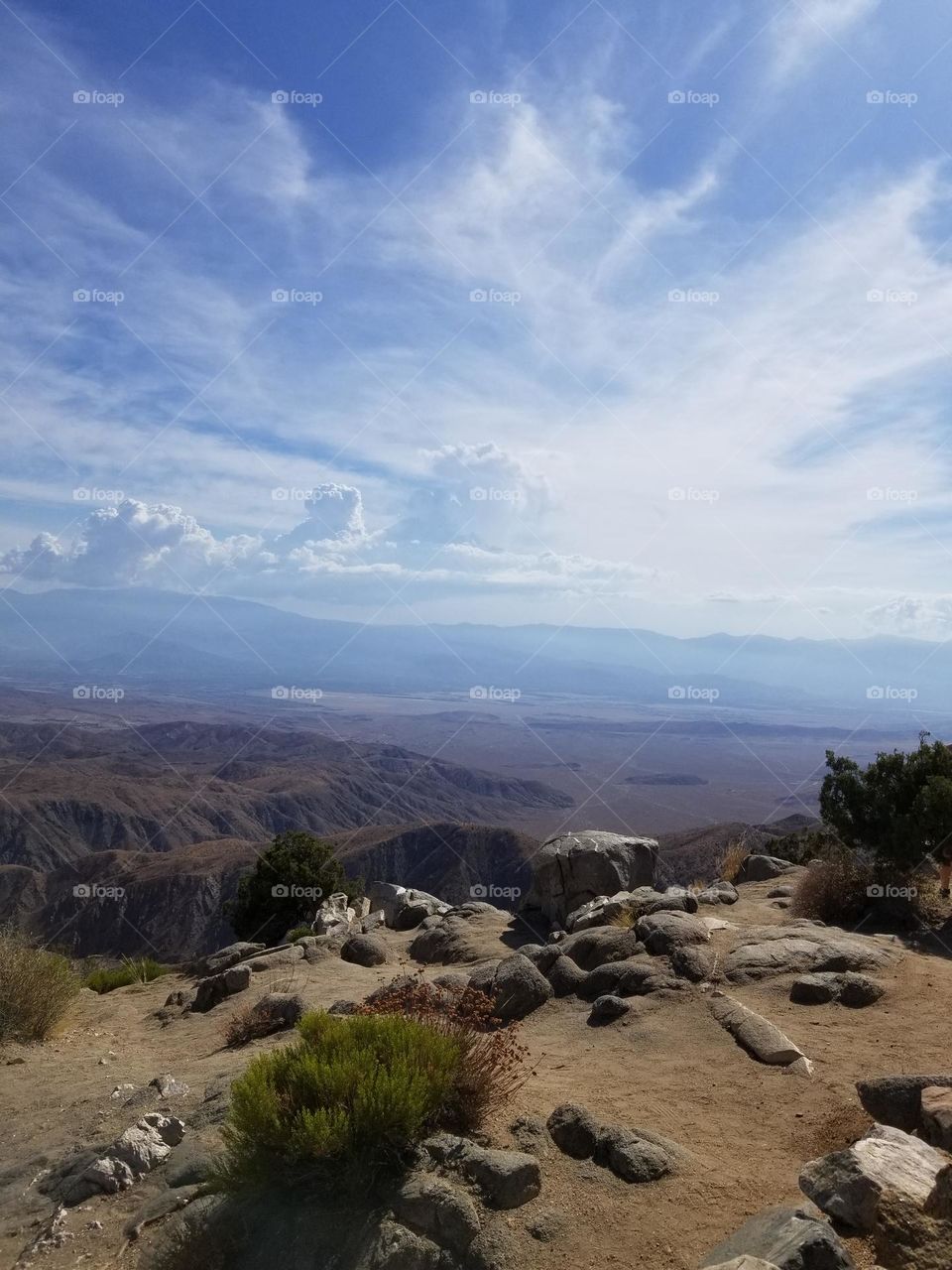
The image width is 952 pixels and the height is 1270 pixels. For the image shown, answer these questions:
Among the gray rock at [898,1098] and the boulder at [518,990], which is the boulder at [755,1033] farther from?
the boulder at [518,990]

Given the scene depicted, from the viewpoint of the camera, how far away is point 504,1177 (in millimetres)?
5414

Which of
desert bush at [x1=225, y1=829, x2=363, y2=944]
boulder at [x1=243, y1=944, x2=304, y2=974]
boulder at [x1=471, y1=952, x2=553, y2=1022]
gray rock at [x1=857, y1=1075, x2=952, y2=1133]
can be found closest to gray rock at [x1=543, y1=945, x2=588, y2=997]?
boulder at [x1=471, y1=952, x2=553, y2=1022]

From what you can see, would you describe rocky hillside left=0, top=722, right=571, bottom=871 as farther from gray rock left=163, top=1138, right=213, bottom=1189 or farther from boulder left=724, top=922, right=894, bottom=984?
gray rock left=163, top=1138, right=213, bottom=1189

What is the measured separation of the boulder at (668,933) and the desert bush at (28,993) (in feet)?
28.2

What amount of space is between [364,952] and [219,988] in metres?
2.76

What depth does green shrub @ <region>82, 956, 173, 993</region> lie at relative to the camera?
18.1 meters

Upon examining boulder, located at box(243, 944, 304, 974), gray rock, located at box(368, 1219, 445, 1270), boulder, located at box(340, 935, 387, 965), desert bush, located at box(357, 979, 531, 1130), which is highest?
desert bush, located at box(357, 979, 531, 1130)

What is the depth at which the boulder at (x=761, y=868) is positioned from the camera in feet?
62.6

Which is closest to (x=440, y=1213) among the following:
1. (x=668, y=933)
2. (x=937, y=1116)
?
(x=937, y=1116)

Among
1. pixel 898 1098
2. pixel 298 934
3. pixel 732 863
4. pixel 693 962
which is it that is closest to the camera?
pixel 898 1098

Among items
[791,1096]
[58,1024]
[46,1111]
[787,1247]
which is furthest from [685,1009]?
[58,1024]

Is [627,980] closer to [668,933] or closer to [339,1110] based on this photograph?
[668,933]

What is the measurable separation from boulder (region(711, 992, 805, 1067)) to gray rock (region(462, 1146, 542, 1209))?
3273 mm

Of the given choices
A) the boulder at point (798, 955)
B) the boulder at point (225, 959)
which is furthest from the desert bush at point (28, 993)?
the boulder at point (798, 955)
